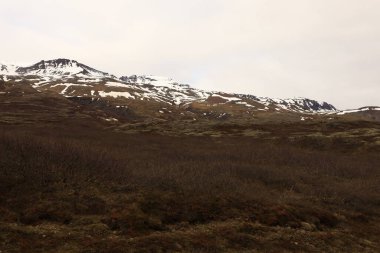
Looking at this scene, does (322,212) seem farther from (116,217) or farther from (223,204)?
(116,217)

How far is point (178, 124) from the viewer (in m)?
79.4

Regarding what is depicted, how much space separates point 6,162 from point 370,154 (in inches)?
1664

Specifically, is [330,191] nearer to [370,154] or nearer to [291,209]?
[291,209]

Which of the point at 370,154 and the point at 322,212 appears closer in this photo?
the point at 322,212

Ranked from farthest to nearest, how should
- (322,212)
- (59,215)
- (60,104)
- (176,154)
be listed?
(60,104) < (176,154) < (322,212) < (59,215)

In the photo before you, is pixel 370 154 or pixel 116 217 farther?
pixel 370 154

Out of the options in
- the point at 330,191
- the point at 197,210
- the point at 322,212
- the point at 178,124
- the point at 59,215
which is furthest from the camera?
the point at 178,124

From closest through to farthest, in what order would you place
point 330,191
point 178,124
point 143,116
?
point 330,191, point 178,124, point 143,116

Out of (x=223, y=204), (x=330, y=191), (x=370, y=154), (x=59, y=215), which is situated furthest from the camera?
(x=370, y=154)

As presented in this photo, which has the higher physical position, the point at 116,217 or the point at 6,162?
the point at 6,162

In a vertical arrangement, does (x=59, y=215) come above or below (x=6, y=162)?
below

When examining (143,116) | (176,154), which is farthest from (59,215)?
(143,116)

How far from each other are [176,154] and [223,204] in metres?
20.8

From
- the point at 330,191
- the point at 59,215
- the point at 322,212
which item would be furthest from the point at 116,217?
the point at 330,191
